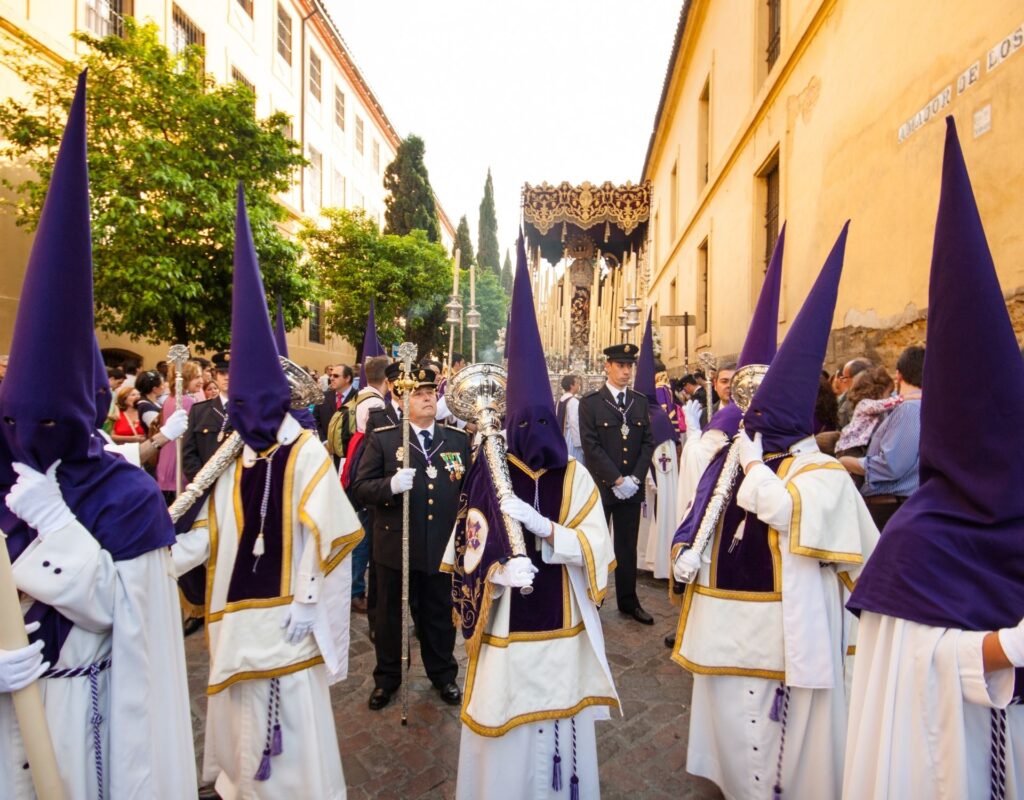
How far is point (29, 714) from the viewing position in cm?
172

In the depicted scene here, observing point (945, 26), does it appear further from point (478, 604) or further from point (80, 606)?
point (80, 606)

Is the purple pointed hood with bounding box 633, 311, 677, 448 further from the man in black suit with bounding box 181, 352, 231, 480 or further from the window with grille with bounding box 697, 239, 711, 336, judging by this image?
the window with grille with bounding box 697, 239, 711, 336

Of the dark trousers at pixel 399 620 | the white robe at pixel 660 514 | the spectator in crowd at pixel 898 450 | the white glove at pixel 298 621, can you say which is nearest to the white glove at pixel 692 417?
the white robe at pixel 660 514

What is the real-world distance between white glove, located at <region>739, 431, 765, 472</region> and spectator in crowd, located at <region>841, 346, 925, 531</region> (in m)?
1.25

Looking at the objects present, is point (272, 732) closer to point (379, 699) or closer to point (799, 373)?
point (379, 699)

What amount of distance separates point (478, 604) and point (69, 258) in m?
2.00

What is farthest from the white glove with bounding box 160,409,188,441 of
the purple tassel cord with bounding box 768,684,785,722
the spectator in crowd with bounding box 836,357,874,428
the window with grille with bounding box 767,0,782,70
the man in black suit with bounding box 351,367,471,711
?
the window with grille with bounding box 767,0,782,70

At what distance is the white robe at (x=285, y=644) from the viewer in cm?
277

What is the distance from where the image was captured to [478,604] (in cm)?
271

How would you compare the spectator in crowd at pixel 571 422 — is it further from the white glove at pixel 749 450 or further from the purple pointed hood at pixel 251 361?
the purple pointed hood at pixel 251 361

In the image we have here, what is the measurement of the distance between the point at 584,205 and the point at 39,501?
11.2m

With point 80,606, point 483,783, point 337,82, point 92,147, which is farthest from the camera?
point 337,82

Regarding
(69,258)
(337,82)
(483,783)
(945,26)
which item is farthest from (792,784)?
(337,82)

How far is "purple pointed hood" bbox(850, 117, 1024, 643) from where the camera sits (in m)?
1.58
